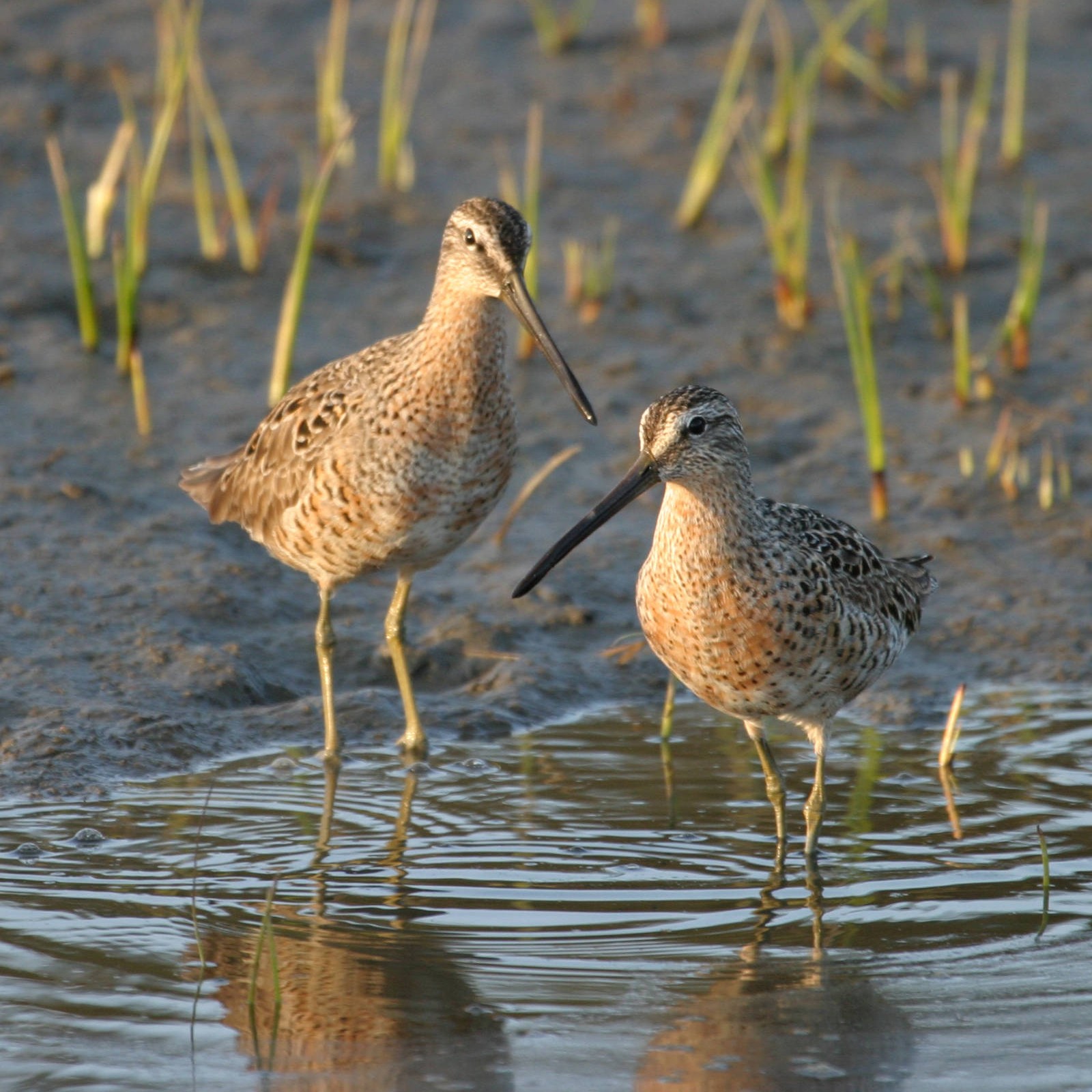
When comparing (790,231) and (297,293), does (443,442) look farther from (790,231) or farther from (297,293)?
(790,231)

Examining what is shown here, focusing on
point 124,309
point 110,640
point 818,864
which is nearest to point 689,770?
point 818,864

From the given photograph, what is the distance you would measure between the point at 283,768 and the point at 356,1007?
6.28 ft

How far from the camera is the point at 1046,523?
8.20m

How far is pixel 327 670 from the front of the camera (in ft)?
22.5

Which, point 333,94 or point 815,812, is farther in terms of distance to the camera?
point 333,94

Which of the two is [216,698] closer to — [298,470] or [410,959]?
[298,470]

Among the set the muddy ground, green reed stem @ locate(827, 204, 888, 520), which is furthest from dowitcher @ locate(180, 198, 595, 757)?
green reed stem @ locate(827, 204, 888, 520)

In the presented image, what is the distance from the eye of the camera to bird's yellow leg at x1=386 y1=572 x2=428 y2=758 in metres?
6.76

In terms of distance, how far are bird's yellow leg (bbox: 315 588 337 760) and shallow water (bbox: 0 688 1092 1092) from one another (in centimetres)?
11

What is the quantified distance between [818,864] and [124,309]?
14.5ft

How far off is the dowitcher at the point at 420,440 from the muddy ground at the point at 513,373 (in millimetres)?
633

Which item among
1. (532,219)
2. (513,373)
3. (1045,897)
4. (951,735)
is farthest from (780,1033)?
(532,219)

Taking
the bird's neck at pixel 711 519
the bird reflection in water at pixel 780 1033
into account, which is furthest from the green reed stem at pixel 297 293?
the bird reflection in water at pixel 780 1033

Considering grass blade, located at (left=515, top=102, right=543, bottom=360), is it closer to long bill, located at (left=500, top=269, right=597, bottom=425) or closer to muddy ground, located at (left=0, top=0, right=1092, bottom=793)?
muddy ground, located at (left=0, top=0, right=1092, bottom=793)
